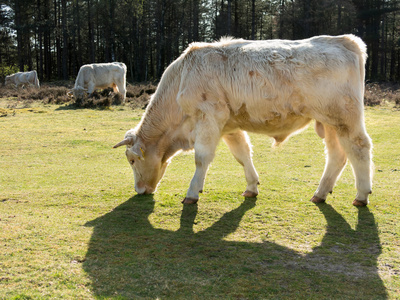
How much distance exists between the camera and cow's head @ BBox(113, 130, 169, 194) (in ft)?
21.6

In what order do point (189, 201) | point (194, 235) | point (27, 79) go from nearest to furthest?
point (194, 235) < point (189, 201) < point (27, 79)

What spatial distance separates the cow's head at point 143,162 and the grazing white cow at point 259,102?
0.6 inches

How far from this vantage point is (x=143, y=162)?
6.59 metres

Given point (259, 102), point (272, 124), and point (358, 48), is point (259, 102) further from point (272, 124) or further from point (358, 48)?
point (358, 48)

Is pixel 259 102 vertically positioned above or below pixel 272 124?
above

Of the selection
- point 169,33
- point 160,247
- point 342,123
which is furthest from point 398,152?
point 169,33

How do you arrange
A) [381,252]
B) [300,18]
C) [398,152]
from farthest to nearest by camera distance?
[300,18] < [398,152] < [381,252]

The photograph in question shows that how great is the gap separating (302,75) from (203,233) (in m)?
2.45

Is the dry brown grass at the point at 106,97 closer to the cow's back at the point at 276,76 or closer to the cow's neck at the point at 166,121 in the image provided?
the cow's neck at the point at 166,121

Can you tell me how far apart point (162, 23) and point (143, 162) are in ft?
148

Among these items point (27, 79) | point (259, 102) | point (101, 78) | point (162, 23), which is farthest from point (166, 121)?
point (162, 23)

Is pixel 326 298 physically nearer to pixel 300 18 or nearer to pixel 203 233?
pixel 203 233

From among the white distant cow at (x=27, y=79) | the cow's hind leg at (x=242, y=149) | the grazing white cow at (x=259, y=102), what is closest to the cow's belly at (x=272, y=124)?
the grazing white cow at (x=259, y=102)

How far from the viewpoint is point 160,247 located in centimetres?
452
